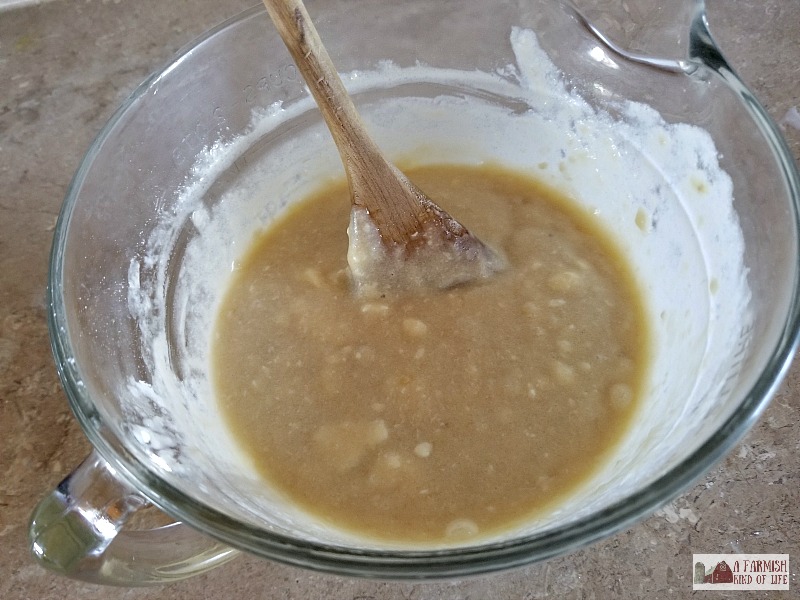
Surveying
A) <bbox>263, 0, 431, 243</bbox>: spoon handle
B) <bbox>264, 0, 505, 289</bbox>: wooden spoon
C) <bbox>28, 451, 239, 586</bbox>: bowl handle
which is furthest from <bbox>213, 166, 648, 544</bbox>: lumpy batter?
<bbox>28, 451, 239, 586</bbox>: bowl handle

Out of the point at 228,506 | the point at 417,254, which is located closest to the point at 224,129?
Result: the point at 417,254

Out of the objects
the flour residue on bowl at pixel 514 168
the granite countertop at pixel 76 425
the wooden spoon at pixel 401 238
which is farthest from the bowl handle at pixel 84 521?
the wooden spoon at pixel 401 238

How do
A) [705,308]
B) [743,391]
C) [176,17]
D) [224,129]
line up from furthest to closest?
[176,17], [224,129], [705,308], [743,391]

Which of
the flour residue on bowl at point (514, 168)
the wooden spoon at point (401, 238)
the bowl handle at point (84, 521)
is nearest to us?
the bowl handle at point (84, 521)

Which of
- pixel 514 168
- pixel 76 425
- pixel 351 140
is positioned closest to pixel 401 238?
pixel 351 140

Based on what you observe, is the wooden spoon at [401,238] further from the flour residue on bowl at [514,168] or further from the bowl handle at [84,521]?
the bowl handle at [84,521]

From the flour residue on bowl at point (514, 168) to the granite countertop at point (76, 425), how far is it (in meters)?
0.15

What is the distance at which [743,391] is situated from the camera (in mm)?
913

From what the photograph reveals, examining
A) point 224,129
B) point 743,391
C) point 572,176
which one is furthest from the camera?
point 572,176

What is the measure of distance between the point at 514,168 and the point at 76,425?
0.97 m

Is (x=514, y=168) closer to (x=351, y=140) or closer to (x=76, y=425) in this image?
(x=351, y=140)

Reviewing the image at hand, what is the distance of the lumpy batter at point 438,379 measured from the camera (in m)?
1.15

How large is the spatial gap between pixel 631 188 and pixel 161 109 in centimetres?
86

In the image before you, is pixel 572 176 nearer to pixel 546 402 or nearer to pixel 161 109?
pixel 546 402
